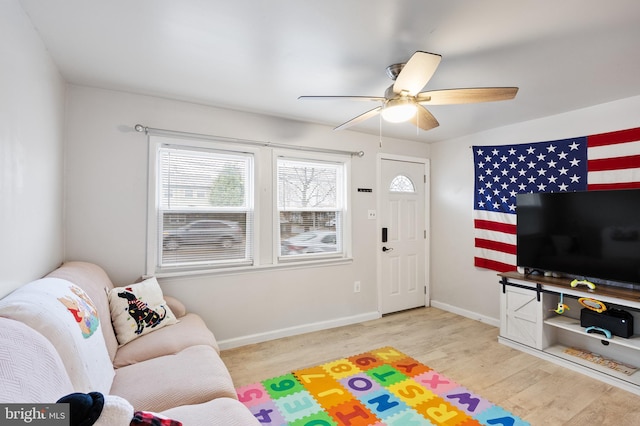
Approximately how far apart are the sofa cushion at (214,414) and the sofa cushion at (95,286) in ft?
2.75

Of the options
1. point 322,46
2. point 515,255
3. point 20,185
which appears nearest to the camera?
point 20,185

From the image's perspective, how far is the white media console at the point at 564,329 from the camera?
98.7 inches

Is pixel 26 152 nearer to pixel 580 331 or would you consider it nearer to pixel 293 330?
pixel 293 330

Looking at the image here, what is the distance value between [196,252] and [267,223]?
0.78 meters

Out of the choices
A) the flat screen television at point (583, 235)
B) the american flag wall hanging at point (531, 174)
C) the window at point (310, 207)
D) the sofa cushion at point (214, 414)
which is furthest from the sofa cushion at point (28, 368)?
the american flag wall hanging at point (531, 174)

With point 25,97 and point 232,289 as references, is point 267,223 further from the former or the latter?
point 25,97

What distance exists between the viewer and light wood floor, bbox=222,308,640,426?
2176 mm

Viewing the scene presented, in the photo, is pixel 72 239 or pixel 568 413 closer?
pixel 568 413

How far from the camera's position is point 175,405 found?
1468 mm

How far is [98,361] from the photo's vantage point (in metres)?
1.48

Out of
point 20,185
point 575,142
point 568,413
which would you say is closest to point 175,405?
point 20,185

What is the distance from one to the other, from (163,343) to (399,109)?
2289 mm

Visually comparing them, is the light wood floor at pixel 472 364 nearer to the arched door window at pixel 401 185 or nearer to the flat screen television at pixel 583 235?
the flat screen television at pixel 583 235

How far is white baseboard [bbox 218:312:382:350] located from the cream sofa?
0.94 meters
